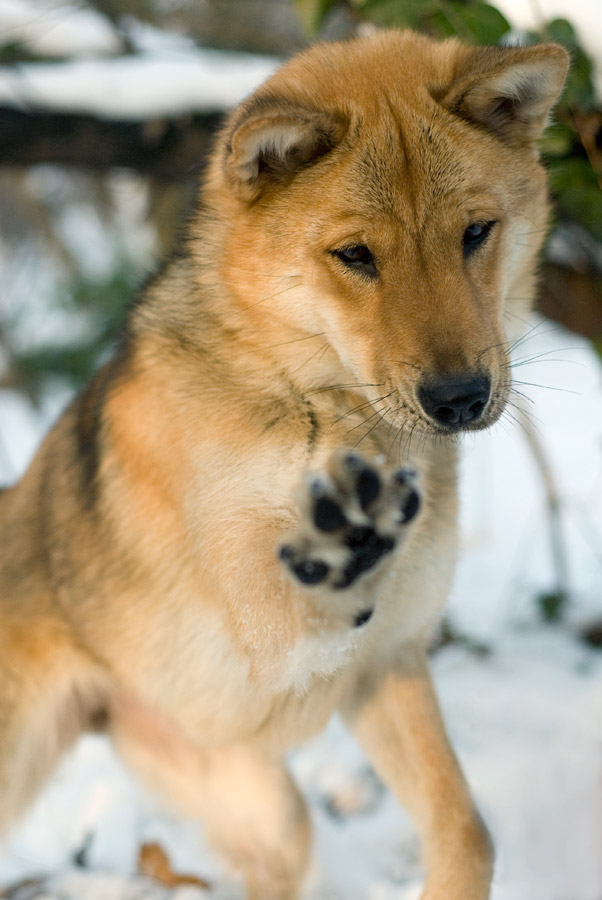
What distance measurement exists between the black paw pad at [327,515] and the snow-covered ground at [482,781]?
88 cm

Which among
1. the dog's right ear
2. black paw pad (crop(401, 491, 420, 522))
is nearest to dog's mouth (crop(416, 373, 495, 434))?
black paw pad (crop(401, 491, 420, 522))

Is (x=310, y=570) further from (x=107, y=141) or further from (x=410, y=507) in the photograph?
(x=107, y=141)

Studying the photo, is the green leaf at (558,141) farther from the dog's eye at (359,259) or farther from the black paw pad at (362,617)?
the black paw pad at (362,617)

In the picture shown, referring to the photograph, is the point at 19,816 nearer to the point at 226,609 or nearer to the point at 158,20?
the point at 226,609

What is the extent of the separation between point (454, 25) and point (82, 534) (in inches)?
99.9

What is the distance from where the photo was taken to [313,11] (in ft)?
13.3

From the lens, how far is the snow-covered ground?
3018 millimetres

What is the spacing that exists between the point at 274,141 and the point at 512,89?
0.70 m

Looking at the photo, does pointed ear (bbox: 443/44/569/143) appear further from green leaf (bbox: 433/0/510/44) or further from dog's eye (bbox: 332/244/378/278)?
green leaf (bbox: 433/0/510/44)

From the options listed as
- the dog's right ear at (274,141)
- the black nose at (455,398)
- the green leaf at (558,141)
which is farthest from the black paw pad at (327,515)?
the green leaf at (558,141)

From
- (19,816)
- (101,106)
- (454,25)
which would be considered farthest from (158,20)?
(19,816)

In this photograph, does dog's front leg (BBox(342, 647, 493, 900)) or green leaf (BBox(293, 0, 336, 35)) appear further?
green leaf (BBox(293, 0, 336, 35))

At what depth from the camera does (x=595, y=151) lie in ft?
12.2

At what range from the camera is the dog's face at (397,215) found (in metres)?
2.18
